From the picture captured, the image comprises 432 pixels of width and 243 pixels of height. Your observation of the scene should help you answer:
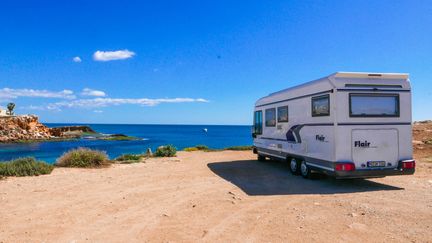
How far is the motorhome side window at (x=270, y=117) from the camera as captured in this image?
13.5 meters

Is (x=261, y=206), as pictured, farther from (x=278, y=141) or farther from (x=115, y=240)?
(x=278, y=141)

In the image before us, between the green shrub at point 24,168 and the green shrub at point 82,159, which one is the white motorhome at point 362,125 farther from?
the green shrub at point 24,168

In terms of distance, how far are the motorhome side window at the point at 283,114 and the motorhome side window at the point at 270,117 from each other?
547mm

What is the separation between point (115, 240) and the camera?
16.9ft

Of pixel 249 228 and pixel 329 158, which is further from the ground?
pixel 329 158

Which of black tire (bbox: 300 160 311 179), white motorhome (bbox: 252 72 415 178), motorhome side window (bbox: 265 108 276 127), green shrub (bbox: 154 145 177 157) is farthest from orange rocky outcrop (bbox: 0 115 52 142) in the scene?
white motorhome (bbox: 252 72 415 178)

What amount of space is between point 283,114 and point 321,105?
2729mm

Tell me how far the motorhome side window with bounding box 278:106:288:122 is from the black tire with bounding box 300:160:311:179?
1902 mm

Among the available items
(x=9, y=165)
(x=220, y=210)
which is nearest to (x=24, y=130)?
(x=9, y=165)

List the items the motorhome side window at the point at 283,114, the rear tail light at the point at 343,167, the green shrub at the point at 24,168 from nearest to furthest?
the rear tail light at the point at 343,167 < the green shrub at the point at 24,168 < the motorhome side window at the point at 283,114

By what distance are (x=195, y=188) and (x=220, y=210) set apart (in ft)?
8.04

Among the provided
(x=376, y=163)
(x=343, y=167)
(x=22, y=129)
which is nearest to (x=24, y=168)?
(x=343, y=167)

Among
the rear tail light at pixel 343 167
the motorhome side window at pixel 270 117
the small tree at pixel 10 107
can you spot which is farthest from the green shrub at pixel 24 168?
the small tree at pixel 10 107

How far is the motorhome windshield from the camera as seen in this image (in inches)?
364
